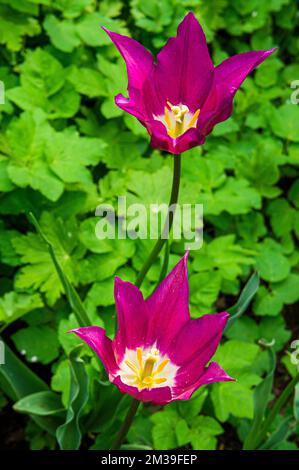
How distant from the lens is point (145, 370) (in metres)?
1.37

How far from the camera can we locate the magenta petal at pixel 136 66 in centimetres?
132

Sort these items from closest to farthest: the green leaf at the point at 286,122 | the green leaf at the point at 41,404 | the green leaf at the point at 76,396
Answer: the green leaf at the point at 76,396
the green leaf at the point at 41,404
the green leaf at the point at 286,122

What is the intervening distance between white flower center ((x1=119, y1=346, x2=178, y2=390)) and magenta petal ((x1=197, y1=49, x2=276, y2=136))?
487 millimetres

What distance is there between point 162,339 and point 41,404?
0.53m

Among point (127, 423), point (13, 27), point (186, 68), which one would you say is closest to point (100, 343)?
point (127, 423)

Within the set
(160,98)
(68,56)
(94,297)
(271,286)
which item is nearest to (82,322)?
(94,297)

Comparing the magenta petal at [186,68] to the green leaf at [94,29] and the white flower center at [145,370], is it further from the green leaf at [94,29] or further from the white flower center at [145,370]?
the green leaf at [94,29]

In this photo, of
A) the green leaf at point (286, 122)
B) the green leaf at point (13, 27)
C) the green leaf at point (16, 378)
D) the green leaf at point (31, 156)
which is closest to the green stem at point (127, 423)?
the green leaf at point (16, 378)

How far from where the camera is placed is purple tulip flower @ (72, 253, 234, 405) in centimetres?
132

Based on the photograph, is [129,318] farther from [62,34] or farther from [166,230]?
[62,34]

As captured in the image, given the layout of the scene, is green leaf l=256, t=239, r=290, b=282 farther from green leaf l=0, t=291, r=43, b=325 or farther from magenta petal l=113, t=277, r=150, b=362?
magenta petal l=113, t=277, r=150, b=362

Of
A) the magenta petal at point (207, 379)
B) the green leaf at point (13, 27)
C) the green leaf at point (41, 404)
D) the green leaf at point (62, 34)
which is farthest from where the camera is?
the green leaf at point (62, 34)

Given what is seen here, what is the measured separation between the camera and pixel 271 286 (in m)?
2.40

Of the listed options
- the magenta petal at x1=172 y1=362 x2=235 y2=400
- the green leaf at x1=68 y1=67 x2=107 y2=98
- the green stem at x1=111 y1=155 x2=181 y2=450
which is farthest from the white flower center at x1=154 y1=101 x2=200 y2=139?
the green leaf at x1=68 y1=67 x2=107 y2=98
